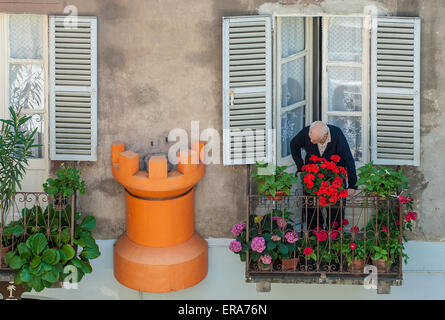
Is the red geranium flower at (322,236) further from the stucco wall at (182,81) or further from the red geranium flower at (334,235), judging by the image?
the stucco wall at (182,81)

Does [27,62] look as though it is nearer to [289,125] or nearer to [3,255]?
[3,255]

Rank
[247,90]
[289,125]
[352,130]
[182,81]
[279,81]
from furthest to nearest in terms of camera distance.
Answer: [289,125]
[352,130]
[279,81]
[182,81]
[247,90]

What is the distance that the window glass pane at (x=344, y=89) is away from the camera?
30.5 feet

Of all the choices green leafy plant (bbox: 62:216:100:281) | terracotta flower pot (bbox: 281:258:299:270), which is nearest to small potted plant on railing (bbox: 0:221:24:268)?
green leafy plant (bbox: 62:216:100:281)

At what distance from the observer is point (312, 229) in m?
9.14

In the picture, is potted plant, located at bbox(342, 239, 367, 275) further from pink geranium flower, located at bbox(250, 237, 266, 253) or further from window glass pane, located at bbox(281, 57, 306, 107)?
window glass pane, located at bbox(281, 57, 306, 107)

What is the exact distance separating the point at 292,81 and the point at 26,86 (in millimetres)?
3024

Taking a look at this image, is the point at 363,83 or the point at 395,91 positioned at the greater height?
the point at 363,83

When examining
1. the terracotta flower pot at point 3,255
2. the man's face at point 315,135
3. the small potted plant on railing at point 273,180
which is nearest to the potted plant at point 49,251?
the terracotta flower pot at point 3,255

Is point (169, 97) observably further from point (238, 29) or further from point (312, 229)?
point (312, 229)

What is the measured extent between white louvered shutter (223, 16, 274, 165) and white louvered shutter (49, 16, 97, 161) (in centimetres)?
148

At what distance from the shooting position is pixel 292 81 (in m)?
9.40

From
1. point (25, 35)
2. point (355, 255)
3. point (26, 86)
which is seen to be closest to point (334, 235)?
point (355, 255)

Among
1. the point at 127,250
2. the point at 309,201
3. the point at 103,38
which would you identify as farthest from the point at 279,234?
the point at 103,38
